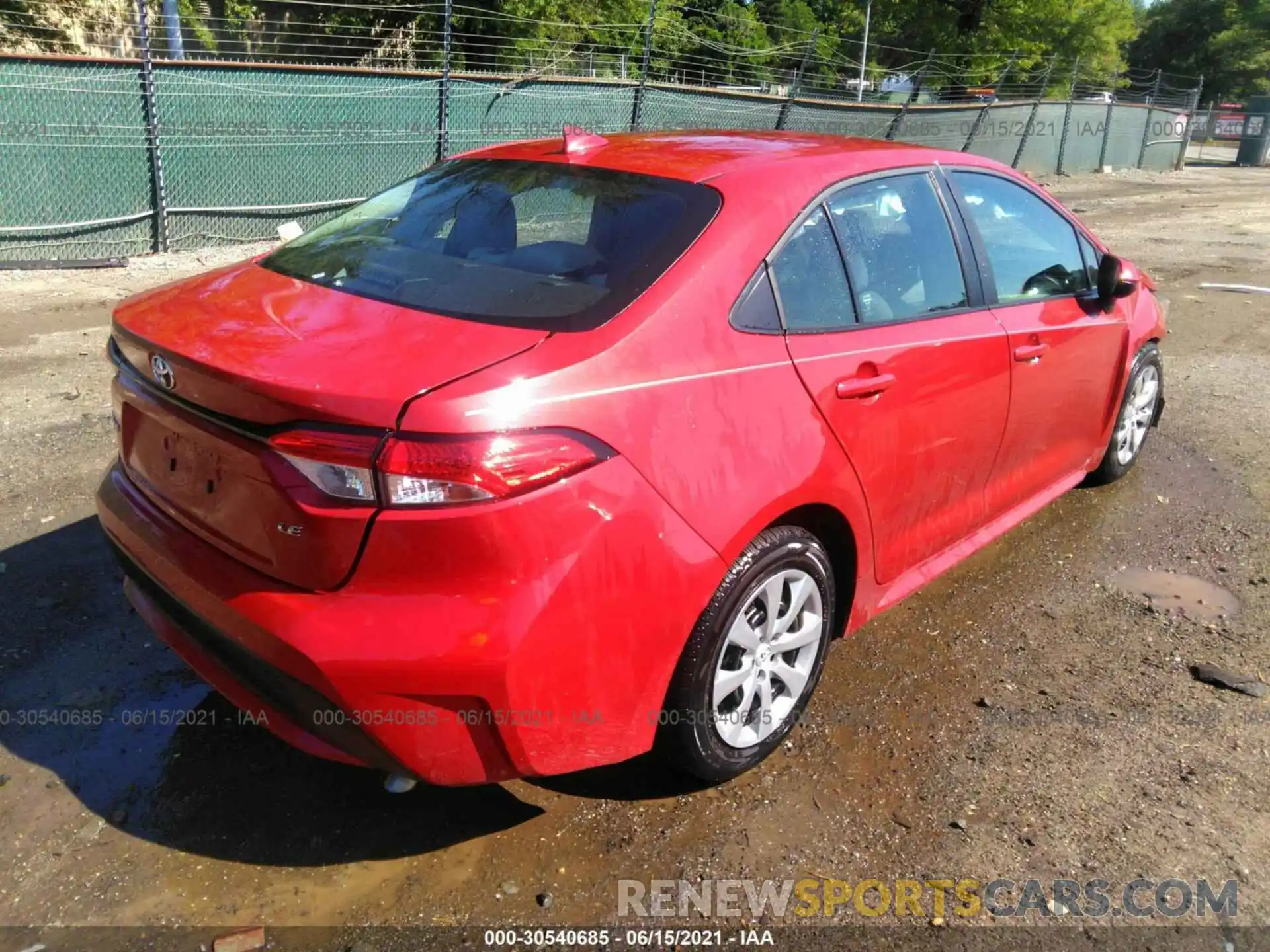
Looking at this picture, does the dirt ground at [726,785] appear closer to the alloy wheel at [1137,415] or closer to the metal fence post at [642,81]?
the alloy wheel at [1137,415]

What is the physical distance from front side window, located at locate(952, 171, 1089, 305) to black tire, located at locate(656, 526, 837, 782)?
1.50 metres

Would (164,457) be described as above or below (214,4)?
below

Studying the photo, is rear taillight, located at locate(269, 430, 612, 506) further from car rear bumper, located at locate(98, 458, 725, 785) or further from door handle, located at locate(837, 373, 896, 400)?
door handle, located at locate(837, 373, 896, 400)

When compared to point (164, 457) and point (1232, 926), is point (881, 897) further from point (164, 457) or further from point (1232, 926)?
point (164, 457)

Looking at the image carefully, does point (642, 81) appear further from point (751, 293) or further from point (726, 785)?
point (726, 785)

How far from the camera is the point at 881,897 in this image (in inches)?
99.1

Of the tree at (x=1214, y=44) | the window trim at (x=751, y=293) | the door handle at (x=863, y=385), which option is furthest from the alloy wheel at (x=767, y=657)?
the tree at (x=1214, y=44)

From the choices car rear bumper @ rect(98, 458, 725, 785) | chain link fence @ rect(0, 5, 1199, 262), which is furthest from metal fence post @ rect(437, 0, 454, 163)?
car rear bumper @ rect(98, 458, 725, 785)

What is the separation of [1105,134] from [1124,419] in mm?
23776

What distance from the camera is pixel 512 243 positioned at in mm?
2977

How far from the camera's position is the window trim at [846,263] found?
2.80 metres

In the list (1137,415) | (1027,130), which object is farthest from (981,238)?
(1027,130)

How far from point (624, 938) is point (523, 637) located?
805mm

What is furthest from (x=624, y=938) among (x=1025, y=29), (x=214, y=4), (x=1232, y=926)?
(x=1025, y=29)
